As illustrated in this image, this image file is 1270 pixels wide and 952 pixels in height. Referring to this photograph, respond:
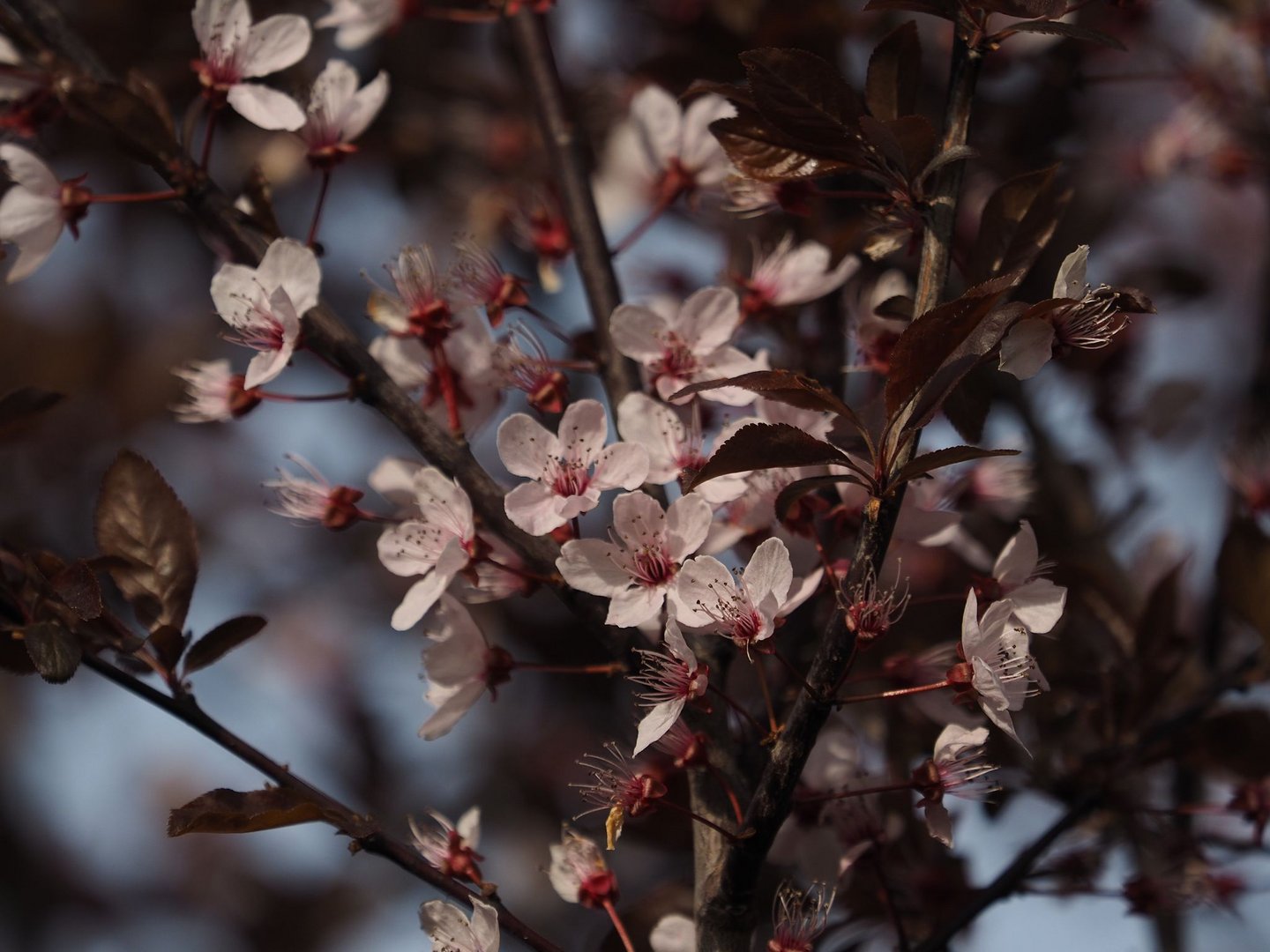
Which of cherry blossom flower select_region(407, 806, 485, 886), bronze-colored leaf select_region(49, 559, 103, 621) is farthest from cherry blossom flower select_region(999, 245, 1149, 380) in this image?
bronze-colored leaf select_region(49, 559, 103, 621)

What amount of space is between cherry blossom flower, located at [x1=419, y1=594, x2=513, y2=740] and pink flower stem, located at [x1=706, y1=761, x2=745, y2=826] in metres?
0.23

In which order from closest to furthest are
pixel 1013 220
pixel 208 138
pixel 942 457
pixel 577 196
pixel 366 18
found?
pixel 942 457
pixel 1013 220
pixel 208 138
pixel 577 196
pixel 366 18

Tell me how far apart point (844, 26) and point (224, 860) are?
10.8 feet

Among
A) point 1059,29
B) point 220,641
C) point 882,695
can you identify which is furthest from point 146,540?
point 1059,29

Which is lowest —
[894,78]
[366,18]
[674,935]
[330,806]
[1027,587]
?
[674,935]

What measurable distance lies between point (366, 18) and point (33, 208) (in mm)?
538

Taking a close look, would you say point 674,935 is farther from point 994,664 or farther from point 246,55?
point 246,55

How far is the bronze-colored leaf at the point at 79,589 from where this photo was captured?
1.03 m

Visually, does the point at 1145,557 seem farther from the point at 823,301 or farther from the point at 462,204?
the point at 462,204

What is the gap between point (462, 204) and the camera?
2898 millimetres

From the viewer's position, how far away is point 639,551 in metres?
1.02

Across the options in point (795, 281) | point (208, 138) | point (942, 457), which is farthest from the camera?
point (795, 281)

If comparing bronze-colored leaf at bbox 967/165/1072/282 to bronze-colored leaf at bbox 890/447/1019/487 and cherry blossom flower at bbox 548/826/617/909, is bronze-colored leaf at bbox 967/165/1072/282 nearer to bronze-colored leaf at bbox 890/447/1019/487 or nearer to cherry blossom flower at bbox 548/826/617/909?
bronze-colored leaf at bbox 890/447/1019/487

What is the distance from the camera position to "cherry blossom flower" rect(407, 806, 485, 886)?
1.14 m
